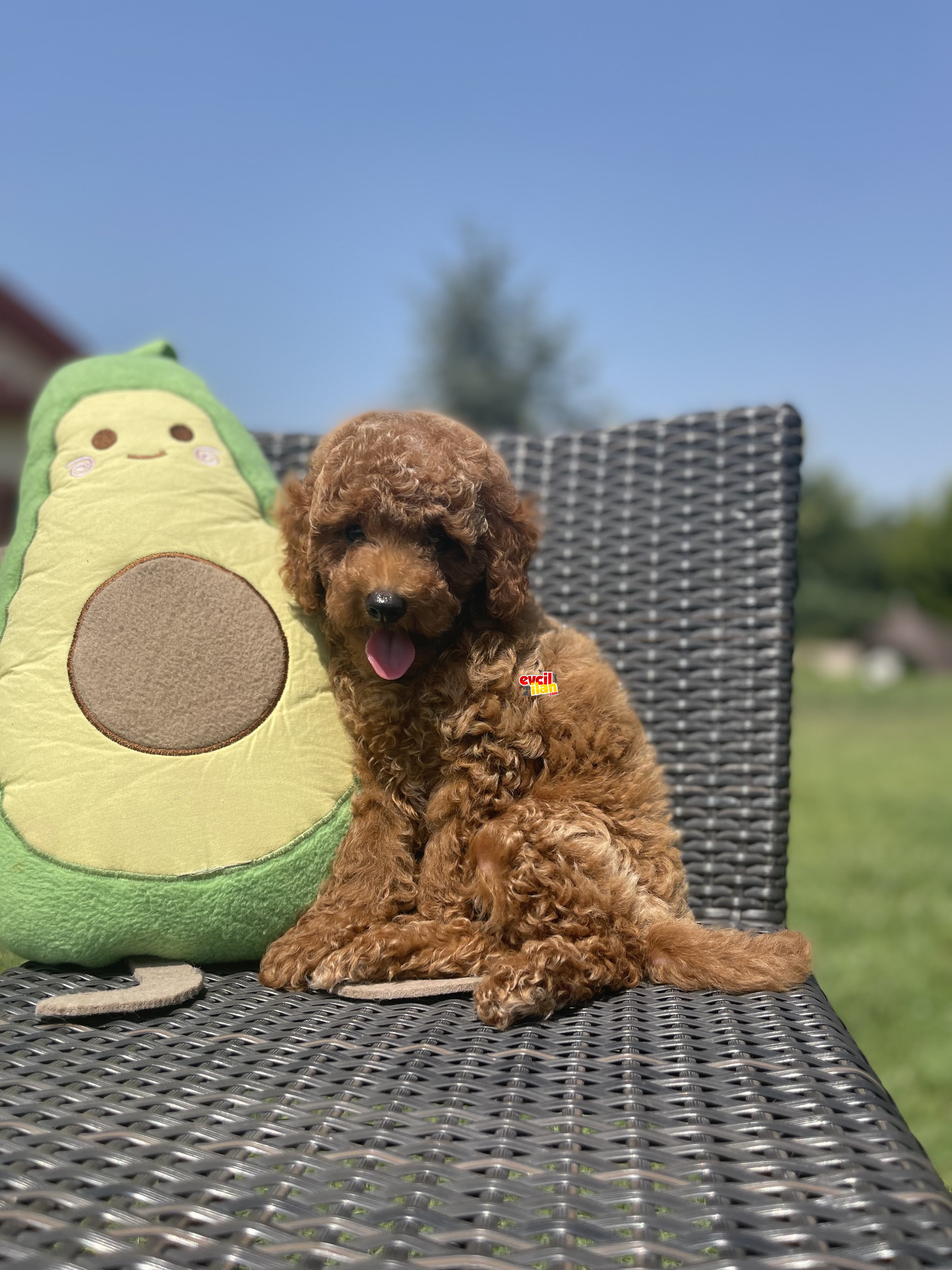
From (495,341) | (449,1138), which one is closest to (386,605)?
(449,1138)

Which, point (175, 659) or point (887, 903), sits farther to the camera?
point (887, 903)

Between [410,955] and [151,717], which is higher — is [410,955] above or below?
below

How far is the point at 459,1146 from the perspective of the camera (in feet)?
2.93

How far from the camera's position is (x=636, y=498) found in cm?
188

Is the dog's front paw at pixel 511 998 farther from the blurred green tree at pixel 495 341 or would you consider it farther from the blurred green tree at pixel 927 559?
the blurred green tree at pixel 927 559

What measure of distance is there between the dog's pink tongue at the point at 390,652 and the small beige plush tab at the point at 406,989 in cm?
40

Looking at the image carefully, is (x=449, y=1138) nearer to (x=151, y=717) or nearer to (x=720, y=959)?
(x=720, y=959)

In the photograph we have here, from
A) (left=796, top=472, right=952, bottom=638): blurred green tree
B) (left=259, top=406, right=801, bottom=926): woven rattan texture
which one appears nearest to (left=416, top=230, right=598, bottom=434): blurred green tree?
(left=796, top=472, right=952, bottom=638): blurred green tree

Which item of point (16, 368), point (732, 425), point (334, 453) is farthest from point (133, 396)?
point (16, 368)

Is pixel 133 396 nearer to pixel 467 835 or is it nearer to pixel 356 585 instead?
pixel 356 585

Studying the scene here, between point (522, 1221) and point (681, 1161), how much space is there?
0.16 m

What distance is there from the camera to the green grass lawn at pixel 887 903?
8.28 feet

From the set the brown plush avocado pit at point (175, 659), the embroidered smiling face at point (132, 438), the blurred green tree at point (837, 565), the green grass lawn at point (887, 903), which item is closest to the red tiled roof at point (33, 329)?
the green grass lawn at point (887, 903)

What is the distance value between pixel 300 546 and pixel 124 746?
365 millimetres
